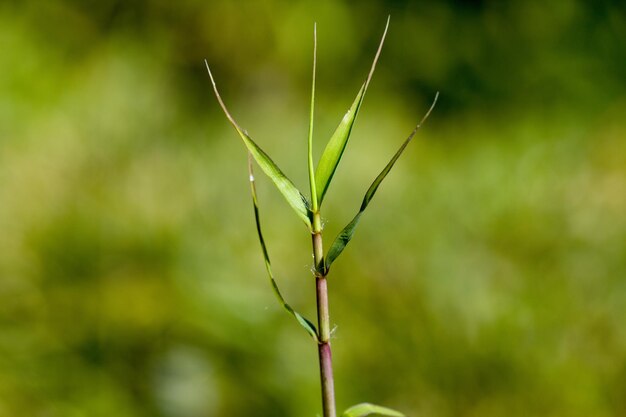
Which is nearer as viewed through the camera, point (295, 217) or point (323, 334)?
point (323, 334)

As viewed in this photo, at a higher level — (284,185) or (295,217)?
(295,217)

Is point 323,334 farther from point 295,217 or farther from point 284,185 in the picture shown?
point 295,217

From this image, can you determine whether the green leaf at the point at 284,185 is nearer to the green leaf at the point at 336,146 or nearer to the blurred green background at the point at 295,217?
the green leaf at the point at 336,146

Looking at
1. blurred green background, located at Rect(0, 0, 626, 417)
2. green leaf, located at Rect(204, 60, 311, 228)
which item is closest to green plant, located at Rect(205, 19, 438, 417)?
green leaf, located at Rect(204, 60, 311, 228)

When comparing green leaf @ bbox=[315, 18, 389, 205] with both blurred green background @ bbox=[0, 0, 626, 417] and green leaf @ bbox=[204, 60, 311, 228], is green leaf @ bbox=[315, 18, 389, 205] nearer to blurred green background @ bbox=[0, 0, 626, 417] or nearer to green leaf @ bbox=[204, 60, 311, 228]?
green leaf @ bbox=[204, 60, 311, 228]

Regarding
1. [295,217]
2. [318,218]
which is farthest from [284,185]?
[295,217]

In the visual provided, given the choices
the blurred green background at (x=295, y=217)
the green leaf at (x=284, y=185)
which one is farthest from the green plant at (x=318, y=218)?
the blurred green background at (x=295, y=217)
